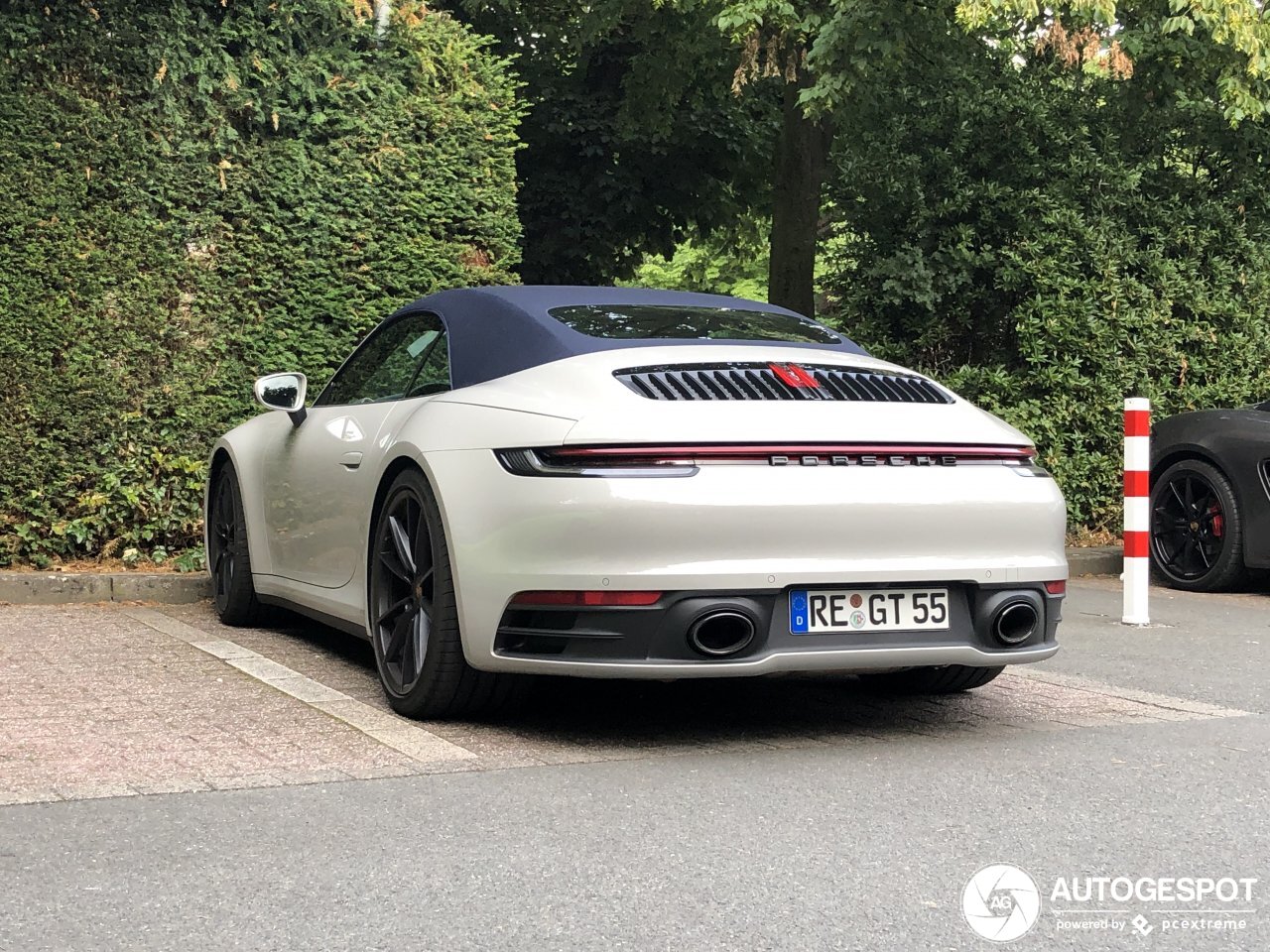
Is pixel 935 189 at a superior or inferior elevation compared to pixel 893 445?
superior

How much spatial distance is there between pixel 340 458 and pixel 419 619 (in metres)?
1.04

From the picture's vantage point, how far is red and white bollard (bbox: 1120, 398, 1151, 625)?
7.91m

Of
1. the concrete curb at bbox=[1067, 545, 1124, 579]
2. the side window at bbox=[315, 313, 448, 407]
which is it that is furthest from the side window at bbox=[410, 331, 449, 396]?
the concrete curb at bbox=[1067, 545, 1124, 579]

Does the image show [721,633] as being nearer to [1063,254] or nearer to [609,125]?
[1063,254]

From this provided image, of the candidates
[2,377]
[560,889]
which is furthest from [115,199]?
[560,889]

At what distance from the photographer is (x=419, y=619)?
5094mm

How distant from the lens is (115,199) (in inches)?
336

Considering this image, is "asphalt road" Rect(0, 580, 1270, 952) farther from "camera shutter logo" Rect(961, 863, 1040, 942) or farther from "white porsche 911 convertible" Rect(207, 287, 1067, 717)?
"white porsche 911 convertible" Rect(207, 287, 1067, 717)

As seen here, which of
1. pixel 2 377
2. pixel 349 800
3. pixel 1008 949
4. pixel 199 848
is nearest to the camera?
pixel 1008 949

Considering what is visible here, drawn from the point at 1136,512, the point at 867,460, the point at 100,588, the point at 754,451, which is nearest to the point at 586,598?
the point at 754,451

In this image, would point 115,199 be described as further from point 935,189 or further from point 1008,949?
point 1008,949

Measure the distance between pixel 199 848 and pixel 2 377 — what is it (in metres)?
5.40

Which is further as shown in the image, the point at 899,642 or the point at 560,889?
the point at 899,642

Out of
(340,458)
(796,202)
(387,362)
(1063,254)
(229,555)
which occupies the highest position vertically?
(796,202)
